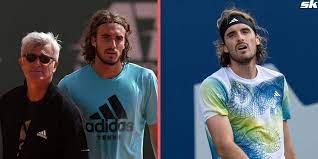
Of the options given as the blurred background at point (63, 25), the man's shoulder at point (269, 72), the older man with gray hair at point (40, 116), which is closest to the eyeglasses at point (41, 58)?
the older man with gray hair at point (40, 116)

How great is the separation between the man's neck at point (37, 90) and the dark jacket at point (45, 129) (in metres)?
0.03

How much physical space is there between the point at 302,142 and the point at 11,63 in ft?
6.26

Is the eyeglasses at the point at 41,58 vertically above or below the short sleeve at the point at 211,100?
above

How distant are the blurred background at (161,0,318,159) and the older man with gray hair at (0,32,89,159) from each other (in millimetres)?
570

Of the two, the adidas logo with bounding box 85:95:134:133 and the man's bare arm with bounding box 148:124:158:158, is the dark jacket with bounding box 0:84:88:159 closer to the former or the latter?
the adidas logo with bounding box 85:95:134:133

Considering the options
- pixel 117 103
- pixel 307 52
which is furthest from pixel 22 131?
pixel 307 52

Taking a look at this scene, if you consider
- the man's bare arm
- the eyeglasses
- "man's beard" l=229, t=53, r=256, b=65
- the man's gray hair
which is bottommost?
the man's bare arm

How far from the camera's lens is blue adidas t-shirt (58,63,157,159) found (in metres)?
3.22

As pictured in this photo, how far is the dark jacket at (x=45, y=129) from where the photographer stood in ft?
9.42

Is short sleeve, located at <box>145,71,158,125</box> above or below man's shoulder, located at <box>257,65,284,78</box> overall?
below

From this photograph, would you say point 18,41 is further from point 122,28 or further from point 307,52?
point 307,52

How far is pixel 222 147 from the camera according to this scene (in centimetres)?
320

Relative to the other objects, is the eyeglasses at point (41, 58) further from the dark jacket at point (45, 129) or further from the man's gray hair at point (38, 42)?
the dark jacket at point (45, 129)

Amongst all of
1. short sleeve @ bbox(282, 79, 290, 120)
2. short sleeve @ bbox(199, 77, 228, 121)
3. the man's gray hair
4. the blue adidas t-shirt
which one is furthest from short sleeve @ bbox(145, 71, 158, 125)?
short sleeve @ bbox(282, 79, 290, 120)
